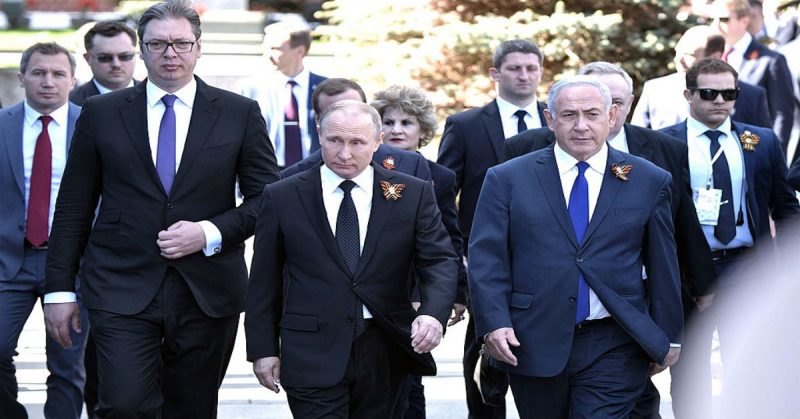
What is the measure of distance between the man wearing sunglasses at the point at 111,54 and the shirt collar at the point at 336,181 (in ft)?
9.93

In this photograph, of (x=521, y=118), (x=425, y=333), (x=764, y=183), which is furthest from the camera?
(x=521, y=118)

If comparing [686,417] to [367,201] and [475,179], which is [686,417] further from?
[367,201]

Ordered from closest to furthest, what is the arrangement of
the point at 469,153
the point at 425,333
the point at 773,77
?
the point at 425,333, the point at 469,153, the point at 773,77

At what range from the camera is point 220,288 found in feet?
20.9

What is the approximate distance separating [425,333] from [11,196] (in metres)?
2.93

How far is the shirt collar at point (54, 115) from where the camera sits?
7.67 meters

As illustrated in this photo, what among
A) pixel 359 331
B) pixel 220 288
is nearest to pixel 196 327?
pixel 220 288

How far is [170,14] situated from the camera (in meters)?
6.22

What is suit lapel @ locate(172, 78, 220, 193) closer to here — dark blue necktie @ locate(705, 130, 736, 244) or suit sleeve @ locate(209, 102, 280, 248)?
suit sleeve @ locate(209, 102, 280, 248)

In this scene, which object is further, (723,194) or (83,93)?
(83,93)

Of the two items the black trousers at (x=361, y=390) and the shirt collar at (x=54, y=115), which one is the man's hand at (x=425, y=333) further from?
the shirt collar at (x=54, y=115)

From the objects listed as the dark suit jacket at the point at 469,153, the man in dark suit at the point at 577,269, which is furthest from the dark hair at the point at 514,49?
the man in dark suit at the point at 577,269

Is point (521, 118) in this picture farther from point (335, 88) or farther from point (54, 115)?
point (54, 115)

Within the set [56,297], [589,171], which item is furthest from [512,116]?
[56,297]
